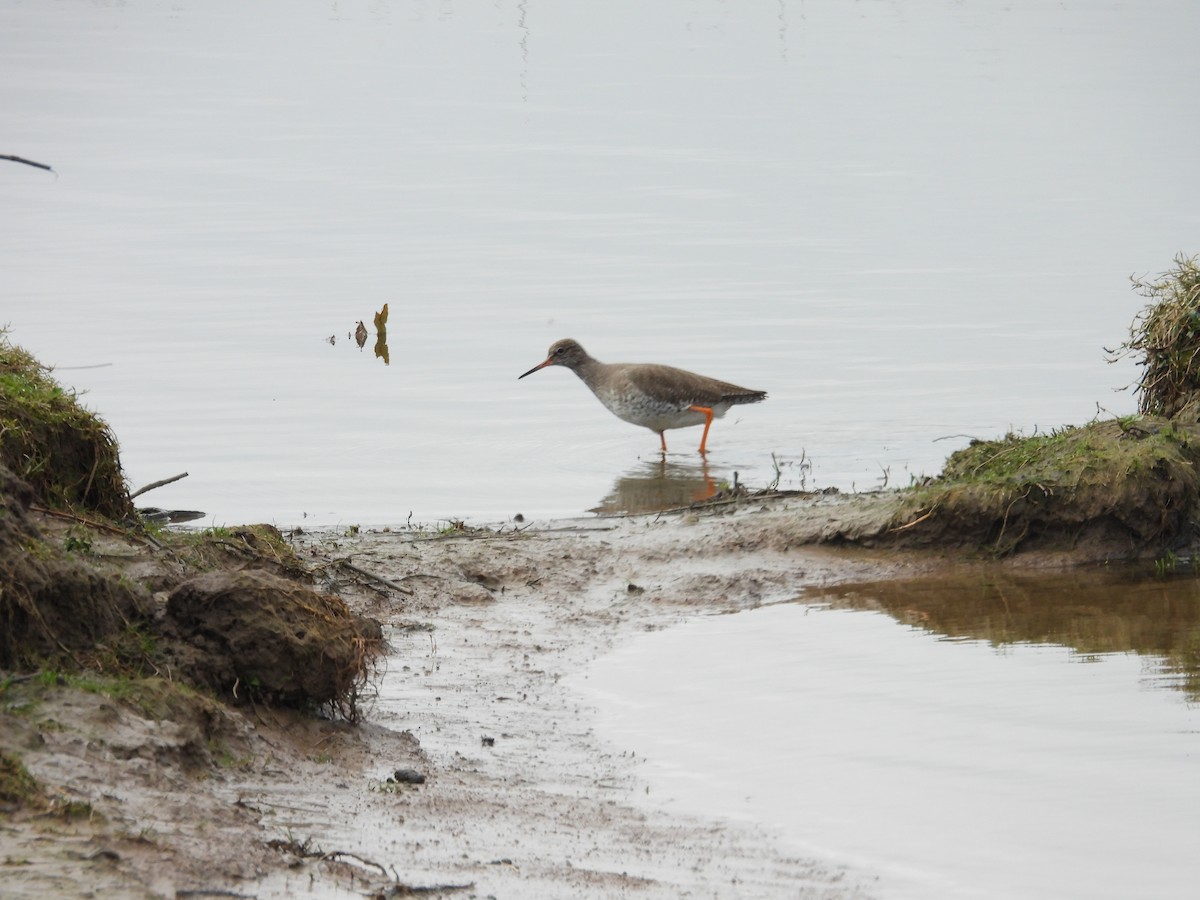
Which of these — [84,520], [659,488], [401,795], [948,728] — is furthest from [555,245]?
[401,795]

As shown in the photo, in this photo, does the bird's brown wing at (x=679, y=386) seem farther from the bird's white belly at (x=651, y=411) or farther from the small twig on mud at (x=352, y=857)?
the small twig on mud at (x=352, y=857)

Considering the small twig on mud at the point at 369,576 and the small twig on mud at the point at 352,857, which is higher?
the small twig on mud at the point at 369,576

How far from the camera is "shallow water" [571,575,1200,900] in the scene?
5.59 meters

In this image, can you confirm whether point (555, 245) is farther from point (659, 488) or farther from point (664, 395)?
point (659, 488)

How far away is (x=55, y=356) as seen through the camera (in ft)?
52.4

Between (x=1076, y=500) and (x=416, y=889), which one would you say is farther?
(x=1076, y=500)

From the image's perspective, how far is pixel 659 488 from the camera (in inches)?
508

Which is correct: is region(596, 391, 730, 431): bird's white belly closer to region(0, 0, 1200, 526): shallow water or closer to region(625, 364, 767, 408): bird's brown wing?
region(625, 364, 767, 408): bird's brown wing

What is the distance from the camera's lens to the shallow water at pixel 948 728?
5.59 meters

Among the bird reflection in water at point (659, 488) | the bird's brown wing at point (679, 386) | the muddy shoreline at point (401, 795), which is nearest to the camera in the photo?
the muddy shoreline at point (401, 795)

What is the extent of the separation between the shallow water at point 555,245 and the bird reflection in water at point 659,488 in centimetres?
10

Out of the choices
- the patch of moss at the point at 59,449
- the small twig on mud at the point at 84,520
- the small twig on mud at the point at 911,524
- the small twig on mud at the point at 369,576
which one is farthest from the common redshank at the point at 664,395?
the small twig on mud at the point at 84,520

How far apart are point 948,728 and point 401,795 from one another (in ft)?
7.92

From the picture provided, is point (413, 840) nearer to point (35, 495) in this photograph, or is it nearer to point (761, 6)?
point (35, 495)
